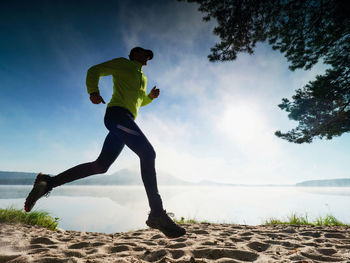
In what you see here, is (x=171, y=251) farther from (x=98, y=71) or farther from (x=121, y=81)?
(x=98, y=71)

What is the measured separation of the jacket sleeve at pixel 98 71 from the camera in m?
2.01

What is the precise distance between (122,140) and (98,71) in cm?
83

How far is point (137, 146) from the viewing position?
1902mm

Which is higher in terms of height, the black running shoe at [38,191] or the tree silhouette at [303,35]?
the tree silhouette at [303,35]

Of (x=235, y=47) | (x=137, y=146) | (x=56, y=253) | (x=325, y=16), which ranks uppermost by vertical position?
(x=325, y=16)

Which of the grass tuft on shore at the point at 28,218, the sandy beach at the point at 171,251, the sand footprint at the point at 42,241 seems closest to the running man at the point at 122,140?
the sandy beach at the point at 171,251

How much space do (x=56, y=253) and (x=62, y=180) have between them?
0.75m

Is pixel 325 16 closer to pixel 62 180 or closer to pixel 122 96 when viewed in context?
pixel 122 96

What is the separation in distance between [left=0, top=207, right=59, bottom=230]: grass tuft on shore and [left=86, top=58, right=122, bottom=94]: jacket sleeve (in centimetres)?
339

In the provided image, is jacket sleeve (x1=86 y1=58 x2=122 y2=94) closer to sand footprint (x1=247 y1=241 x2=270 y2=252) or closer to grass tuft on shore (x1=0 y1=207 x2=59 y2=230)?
sand footprint (x1=247 y1=241 x2=270 y2=252)

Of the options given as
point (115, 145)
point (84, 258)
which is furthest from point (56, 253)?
point (115, 145)

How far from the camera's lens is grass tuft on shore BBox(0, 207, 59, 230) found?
11.6 feet

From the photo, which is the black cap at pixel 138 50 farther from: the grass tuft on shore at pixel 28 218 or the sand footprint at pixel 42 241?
the grass tuft on shore at pixel 28 218

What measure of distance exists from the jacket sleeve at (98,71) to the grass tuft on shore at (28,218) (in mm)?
3395
